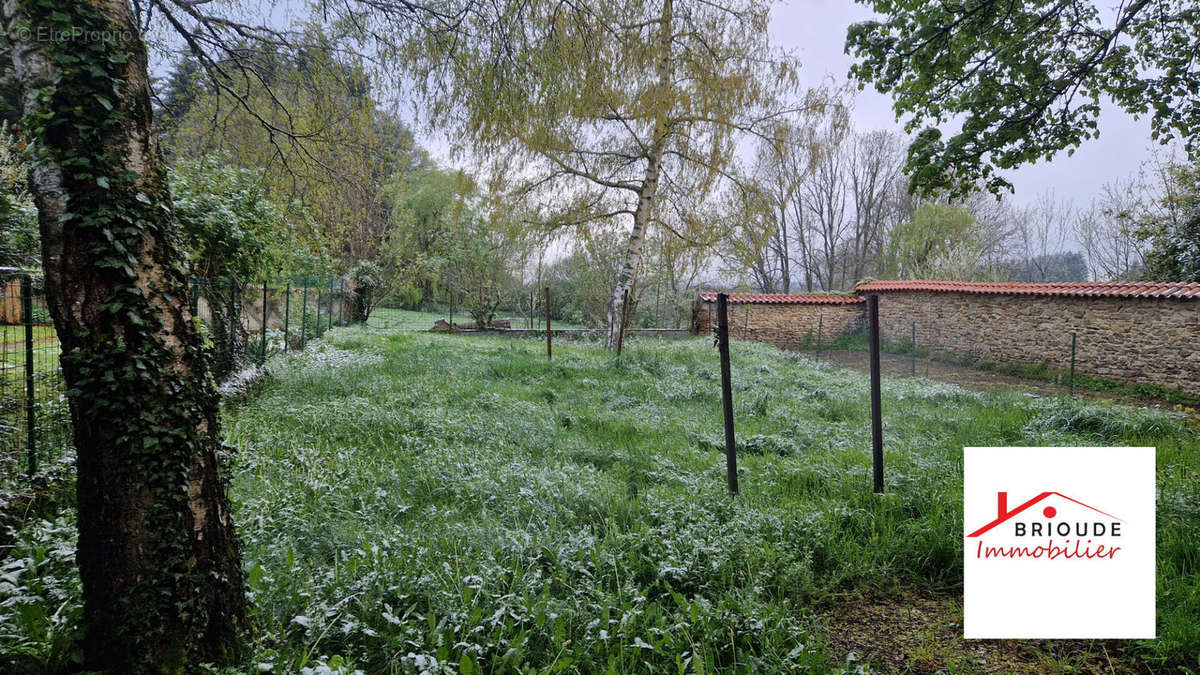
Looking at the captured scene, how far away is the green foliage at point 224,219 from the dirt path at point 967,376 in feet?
43.4

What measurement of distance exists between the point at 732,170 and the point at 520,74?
411 inches

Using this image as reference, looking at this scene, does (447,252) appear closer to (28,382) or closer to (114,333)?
(28,382)

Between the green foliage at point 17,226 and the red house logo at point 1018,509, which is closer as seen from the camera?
the red house logo at point 1018,509

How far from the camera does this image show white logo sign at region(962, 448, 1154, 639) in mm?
2451

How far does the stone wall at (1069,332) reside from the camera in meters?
11.4

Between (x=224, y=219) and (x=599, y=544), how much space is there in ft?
22.0

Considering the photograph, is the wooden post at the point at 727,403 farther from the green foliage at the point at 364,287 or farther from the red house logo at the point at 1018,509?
the green foliage at the point at 364,287

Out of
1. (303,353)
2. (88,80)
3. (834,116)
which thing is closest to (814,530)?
(88,80)

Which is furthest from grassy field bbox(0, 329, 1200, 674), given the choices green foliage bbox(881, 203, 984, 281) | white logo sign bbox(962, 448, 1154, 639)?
green foliage bbox(881, 203, 984, 281)

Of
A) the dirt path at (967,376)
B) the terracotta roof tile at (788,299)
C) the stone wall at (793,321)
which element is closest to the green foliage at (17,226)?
the dirt path at (967,376)

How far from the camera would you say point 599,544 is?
3.07 m

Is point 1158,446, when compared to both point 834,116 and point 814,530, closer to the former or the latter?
point 814,530

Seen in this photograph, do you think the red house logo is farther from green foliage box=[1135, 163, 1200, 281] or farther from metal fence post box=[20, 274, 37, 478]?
green foliage box=[1135, 163, 1200, 281]

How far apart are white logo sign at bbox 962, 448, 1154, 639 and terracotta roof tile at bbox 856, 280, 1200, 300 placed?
12524mm
